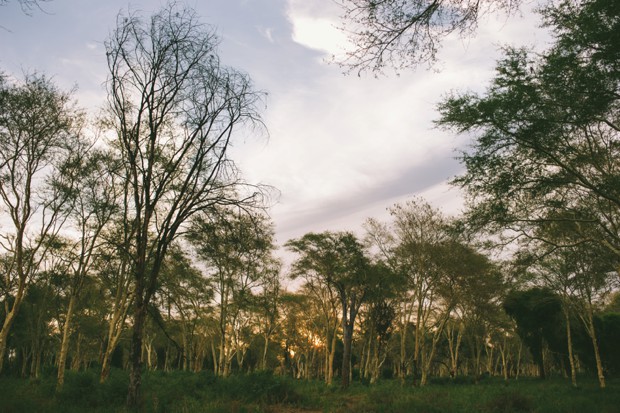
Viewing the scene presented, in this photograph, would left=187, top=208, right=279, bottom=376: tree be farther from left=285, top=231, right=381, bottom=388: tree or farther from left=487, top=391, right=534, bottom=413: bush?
left=487, top=391, right=534, bottom=413: bush

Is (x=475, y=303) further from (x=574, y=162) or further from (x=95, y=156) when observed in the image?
(x=95, y=156)

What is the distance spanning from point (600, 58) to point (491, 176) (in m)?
3.87

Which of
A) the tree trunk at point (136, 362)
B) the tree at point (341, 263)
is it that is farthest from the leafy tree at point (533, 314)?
the tree trunk at point (136, 362)

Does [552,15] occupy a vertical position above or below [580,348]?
above

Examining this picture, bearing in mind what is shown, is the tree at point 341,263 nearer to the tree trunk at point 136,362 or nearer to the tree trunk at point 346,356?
the tree trunk at point 346,356

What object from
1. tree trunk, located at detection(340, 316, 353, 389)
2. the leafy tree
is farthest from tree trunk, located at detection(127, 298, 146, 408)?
the leafy tree

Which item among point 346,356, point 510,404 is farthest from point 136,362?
point 346,356

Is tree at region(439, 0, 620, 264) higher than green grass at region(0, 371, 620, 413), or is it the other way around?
tree at region(439, 0, 620, 264)

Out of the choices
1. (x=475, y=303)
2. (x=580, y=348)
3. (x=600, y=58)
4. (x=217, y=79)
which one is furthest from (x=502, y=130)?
(x=580, y=348)

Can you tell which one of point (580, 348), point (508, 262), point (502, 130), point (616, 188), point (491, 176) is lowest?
point (580, 348)

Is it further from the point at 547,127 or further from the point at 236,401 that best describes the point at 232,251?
the point at 547,127

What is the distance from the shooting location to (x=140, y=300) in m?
8.22

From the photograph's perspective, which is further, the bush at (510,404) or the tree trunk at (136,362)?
the bush at (510,404)

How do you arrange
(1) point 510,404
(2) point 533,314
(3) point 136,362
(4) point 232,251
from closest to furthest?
(3) point 136,362
(1) point 510,404
(4) point 232,251
(2) point 533,314
